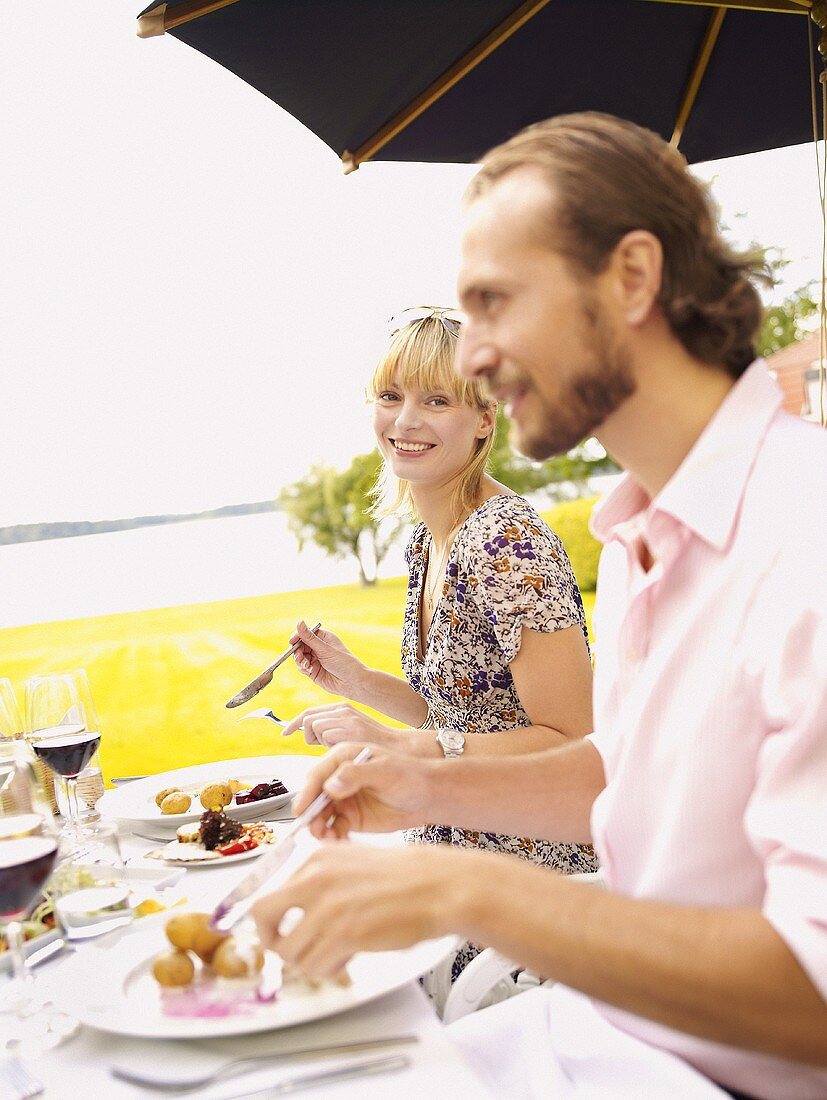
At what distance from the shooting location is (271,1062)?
0.84 meters

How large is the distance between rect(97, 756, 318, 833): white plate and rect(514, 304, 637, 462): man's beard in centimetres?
84

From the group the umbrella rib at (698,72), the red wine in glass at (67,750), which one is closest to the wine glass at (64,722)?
the red wine in glass at (67,750)

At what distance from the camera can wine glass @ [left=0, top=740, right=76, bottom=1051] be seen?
36.0 inches

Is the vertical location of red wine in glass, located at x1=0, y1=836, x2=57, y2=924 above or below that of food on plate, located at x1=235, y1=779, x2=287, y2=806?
above

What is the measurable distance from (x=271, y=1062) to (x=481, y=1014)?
1.46 ft

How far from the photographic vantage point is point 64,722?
1.52 m

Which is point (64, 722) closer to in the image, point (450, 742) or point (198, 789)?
point (198, 789)

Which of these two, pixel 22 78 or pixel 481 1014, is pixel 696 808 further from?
pixel 22 78

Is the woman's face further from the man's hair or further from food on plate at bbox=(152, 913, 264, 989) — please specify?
food on plate at bbox=(152, 913, 264, 989)

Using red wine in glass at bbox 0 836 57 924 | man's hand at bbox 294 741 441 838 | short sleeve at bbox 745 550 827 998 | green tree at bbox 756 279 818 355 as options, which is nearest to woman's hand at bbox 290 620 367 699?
man's hand at bbox 294 741 441 838

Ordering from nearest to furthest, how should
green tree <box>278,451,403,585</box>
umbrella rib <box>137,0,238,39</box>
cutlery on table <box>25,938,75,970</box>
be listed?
cutlery on table <box>25,938,75,970</box>
umbrella rib <box>137,0,238,39</box>
green tree <box>278,451,403,585</box>

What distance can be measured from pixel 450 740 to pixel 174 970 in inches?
30.9

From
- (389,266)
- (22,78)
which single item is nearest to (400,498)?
(389,266)

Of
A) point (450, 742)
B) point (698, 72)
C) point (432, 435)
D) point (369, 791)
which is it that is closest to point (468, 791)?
point (369, 791)
